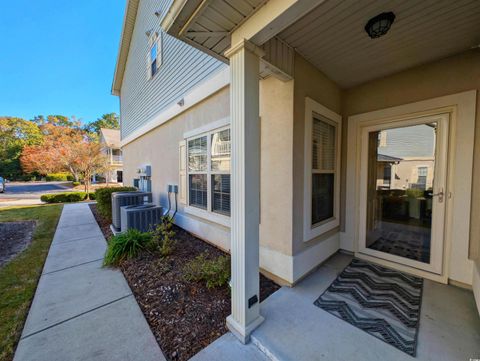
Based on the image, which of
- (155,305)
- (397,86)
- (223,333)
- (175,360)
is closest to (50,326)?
(155,305)

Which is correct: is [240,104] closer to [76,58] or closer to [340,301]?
[340,301]

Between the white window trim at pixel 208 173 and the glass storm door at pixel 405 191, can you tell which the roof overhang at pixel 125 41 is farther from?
the glass storm door at pixel 405 191

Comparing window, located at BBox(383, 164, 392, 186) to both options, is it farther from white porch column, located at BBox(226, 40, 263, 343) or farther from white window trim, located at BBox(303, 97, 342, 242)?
white porch column, located at BBox(226, 40, 263, 343)

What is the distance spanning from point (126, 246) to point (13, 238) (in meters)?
3.83

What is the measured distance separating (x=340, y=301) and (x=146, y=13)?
10234mm

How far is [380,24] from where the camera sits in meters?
1.93

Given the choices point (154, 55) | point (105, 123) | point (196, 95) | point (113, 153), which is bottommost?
point (196, 95)

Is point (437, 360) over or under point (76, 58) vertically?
under

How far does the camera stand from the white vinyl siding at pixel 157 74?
455 centimetres

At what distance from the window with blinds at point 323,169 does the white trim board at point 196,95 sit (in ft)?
5.93

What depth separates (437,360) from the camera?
4.99ft

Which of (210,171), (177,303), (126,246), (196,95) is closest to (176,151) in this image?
(196,95)

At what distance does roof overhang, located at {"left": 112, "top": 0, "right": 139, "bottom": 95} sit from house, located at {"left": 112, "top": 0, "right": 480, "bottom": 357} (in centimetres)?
697

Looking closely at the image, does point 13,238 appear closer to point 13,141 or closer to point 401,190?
point 401,190
